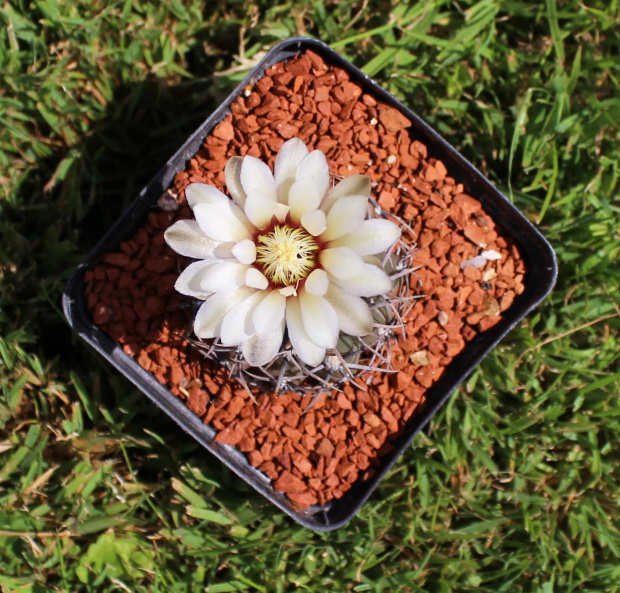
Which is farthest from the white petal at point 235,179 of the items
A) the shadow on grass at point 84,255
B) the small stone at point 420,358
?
the shadow on grass at point 84,255

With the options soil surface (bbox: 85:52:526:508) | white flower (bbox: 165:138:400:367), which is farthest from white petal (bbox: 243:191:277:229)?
soil surface (bbox: 85:52:526:508)

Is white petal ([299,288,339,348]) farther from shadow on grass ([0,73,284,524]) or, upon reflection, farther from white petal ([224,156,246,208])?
shadow on grass ([0,73,284,524])

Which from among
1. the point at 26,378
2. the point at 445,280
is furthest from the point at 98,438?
the point at 445,280

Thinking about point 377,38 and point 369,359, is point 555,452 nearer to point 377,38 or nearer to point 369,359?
point 369,359

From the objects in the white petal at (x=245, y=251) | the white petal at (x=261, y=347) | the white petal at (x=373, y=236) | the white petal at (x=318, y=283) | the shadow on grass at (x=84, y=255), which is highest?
the white petal at (x=373, y=236)

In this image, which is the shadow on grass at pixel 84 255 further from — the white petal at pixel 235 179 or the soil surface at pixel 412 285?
the white petal at pixel 235 179

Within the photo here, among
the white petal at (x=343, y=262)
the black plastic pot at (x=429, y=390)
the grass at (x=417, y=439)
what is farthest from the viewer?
the grass at (x=417, y=439)
